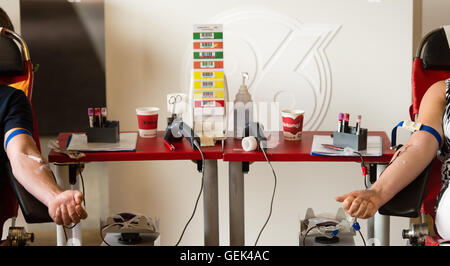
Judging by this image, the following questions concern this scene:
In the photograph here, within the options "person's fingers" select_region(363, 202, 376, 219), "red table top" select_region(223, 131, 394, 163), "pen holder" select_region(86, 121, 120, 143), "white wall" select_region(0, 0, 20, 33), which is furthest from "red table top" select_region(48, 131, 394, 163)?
"white wall" select_region(0, 0, 20, 33)

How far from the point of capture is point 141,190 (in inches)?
102

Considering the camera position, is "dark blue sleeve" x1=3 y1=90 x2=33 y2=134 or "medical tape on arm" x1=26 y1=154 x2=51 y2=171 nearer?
"medical tape on arm" x1=26 y1=154 x2=51 y2=171

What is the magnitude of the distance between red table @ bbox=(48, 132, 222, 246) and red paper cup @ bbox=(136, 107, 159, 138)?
41 mm

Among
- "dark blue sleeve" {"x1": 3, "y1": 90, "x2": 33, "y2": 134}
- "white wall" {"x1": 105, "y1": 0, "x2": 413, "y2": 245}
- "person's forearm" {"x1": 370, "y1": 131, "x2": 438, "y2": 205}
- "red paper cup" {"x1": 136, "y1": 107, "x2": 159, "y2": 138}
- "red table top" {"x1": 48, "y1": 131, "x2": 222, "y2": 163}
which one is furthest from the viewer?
"white wall" {"x1": 105, "y1": 0, "x2": 413, "y2": 245}

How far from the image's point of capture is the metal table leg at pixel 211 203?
6.40ft

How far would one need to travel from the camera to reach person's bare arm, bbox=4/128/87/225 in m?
1.45

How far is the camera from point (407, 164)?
5.24ft

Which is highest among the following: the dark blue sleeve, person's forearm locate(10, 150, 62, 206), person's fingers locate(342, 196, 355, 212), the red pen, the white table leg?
the dark blue sleeve

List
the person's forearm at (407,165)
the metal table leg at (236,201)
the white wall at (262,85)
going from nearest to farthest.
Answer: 1. the person's forearm at (407,165)
2. the metal table leg at (236,201)
3. the white wall at (262,85)

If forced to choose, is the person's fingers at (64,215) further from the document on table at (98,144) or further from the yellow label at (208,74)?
the yellow label at (208,74)

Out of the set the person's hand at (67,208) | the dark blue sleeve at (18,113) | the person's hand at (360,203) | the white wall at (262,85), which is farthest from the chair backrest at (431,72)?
the dark blue sleeve at (18,113)

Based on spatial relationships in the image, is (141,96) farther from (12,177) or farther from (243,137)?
(12,177)

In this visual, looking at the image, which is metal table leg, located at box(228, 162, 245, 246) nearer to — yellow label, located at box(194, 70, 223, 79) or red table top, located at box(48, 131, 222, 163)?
red table top, located at box(48, 131, 222, 163)

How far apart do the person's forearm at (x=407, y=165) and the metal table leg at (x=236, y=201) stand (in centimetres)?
51
